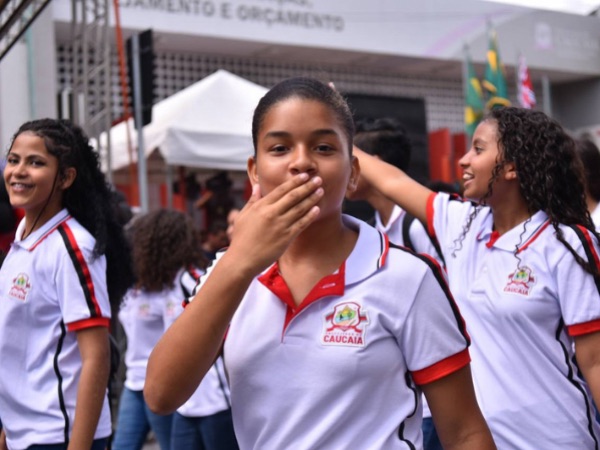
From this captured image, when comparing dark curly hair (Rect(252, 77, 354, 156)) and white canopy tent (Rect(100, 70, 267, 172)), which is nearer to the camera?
dark curly hair (Rect(252, 77, 354, 156))

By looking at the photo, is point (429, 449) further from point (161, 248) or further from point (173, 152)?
point (173, 152)

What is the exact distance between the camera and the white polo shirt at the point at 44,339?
290 centimetres

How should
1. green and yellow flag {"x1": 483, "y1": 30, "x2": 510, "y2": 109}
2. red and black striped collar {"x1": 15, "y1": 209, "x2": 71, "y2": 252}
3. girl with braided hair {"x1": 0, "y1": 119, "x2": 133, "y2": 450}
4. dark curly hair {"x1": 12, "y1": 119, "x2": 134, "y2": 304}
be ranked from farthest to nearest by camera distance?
1. green and yellow flag {"x1": 483, "y1": 30, "x2": 510, "y2": 109}
2. dark curly hair {"x1": 12, "y1": 119, "x2": 134, "y2": 304}
3. red and black striped collar {"x1": 15, "y1": 209, "x2": 71, "y2": 252}
4. girl with braided hair {"x1": 0, "y1": 119, "x2": 133, "y2": 450}

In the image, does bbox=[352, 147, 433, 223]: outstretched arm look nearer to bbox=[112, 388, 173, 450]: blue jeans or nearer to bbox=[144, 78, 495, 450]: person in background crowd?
bbox=[144, 78, 495, 450]: person in background crowd

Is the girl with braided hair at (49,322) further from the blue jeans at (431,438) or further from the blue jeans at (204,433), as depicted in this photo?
the blue jeans at (204,433)

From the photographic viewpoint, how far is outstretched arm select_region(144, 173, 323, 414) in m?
1.61

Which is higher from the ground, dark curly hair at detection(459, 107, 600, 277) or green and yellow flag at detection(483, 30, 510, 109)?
dark curly hair at detection(459, 107, 600, 277)

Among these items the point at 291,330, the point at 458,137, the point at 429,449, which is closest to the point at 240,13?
the point at 458,137

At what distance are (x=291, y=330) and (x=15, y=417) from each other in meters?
1.50

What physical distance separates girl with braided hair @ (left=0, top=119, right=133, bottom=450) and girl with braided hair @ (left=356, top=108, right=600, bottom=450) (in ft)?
4.07

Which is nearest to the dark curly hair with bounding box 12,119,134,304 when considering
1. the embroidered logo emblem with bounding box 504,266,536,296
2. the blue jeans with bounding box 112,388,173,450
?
the embroidered logo emblem with bounding box 504,266,536,296

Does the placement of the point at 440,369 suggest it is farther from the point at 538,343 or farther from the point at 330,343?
the point at 538,343

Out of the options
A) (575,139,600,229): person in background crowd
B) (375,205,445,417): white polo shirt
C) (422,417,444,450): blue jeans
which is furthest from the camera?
(575,139,600,229): person in background crowd

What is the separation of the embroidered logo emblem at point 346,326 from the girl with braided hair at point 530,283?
3.73 feet
